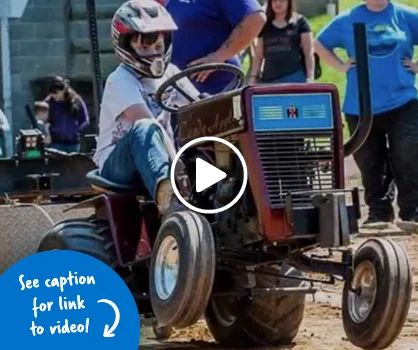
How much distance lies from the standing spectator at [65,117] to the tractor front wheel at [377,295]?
9.99 m

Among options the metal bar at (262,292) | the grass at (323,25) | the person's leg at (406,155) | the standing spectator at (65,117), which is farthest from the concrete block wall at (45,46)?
the metal bar at (262,292)

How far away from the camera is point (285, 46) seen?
45.2 ft

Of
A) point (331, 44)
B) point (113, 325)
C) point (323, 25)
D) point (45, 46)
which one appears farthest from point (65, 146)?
point (113, 325)

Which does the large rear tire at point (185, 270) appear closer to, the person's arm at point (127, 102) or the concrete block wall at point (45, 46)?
the person's arm at point (127, 102)

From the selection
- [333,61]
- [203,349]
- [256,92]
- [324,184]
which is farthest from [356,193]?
[333,61]

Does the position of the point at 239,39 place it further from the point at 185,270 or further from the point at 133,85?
the point at 185,270

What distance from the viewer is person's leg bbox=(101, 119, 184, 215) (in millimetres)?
7324

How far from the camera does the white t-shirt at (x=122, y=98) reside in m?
7.90

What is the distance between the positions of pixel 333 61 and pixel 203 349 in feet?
18.3

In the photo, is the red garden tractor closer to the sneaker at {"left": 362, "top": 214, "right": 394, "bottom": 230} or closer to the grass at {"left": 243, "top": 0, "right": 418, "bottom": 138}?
the sneaker at {"left": 362, "top": 214, "right": 394, "bottom": 230}

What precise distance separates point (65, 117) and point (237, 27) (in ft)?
28.4

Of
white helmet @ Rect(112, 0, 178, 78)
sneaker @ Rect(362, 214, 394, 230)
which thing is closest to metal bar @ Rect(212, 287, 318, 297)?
white helmet @ Rect(112, 0, 178, 78)

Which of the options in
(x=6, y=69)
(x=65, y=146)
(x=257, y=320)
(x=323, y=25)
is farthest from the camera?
(x=323, y=25)

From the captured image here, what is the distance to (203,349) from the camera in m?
8.20
